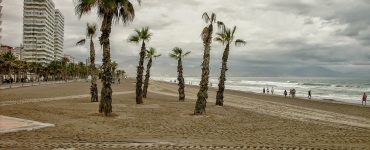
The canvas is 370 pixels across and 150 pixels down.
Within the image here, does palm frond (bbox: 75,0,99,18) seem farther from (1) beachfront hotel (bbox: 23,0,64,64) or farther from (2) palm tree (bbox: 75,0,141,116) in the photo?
(1) beachfront hotel (bbox: 23,0,64,64)

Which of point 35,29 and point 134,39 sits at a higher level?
point 35,29

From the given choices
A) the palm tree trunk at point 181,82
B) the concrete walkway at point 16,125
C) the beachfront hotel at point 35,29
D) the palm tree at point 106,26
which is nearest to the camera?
the concrete walkway at point 16,125

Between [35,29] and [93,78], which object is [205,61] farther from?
[35,29]

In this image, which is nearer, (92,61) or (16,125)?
(16,125)

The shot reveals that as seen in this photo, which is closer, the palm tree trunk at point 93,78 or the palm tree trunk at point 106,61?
the palm tree trunk at point 106,61

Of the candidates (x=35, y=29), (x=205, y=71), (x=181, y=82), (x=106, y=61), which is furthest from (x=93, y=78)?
(x=35, y=29)

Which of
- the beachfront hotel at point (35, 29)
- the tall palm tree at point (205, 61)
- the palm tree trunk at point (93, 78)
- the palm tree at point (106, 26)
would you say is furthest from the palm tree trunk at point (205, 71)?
the beachfront hotel at point (35, 29)

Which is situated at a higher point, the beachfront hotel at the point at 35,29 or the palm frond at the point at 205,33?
the beachfront hotel at the point at 35,29

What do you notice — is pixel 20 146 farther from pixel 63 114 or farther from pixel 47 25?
pixel 47 25

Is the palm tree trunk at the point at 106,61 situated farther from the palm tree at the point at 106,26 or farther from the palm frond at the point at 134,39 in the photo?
the palm frond at the point at 134,39

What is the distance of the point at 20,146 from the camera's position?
11.8 metres

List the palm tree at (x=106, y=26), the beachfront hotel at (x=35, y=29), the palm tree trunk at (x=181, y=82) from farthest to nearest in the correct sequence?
1. the beachfront hotel at (x=35, y=29)
2. the palm tree trunk at (x=181, y=82)
3. the palm tree at (x=106, y=26)

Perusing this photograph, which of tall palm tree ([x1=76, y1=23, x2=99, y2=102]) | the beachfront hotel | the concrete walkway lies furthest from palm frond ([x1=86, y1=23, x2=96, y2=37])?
the beachfront hotel

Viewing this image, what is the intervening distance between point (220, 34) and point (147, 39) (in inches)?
220
